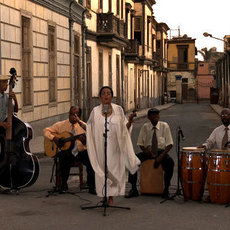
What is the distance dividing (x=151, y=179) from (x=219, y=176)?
44.9 inches

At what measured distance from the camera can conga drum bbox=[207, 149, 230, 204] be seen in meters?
7.56

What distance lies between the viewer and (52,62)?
1858 centimetres

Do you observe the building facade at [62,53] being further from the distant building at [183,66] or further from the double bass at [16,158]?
the distant building at [183,66]

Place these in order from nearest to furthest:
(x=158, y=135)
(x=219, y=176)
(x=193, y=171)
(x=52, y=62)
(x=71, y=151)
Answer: (x=219, y=176), (x=193, y=171), (x=158, y=135), (x=71, y=151), (x=52, y=62)

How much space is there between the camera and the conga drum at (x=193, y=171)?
7.76 meters

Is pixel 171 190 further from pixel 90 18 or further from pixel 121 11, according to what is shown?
pixel 121 11

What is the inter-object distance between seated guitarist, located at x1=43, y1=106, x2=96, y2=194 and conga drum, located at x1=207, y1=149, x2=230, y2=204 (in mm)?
1789

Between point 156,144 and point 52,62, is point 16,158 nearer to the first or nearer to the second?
point 156,144

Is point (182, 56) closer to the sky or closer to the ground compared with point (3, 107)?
closer to the sky

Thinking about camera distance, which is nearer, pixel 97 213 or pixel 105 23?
pixel 97 213

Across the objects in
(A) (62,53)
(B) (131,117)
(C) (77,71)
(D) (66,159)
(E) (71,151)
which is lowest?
(D) (66,159)

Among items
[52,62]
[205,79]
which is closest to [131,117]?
[52,62]

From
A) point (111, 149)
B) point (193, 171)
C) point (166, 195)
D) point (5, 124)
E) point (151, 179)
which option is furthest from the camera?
point (151, 179)

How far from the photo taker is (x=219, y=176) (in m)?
7.61
